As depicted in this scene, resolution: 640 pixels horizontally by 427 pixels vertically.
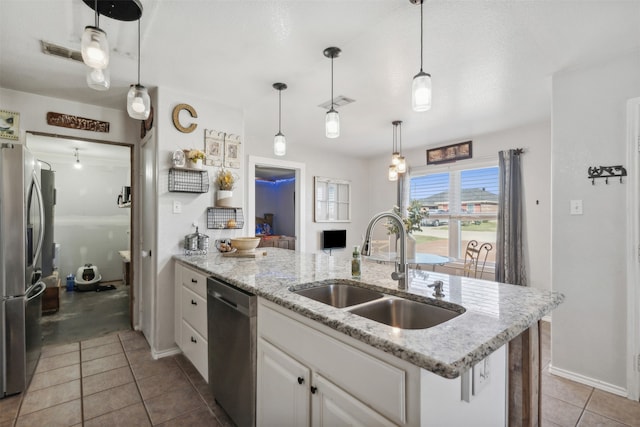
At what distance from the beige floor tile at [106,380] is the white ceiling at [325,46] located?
2349mm

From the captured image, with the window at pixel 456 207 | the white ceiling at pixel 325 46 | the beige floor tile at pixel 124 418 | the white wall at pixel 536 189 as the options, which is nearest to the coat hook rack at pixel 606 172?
the white ceiling at pixel 325 46

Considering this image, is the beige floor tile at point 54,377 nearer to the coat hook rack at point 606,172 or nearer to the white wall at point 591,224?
the white wall at point 591,224

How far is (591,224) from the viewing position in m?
2.28

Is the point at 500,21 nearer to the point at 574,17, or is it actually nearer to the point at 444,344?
the point at 574,17

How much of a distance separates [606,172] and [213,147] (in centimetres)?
320

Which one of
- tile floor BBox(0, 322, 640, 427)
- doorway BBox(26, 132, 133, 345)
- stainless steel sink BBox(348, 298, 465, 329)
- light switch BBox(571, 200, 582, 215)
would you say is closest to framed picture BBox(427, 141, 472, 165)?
light switch BBox(571, 200, 582, 215)

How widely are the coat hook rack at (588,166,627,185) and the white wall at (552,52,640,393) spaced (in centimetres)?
3

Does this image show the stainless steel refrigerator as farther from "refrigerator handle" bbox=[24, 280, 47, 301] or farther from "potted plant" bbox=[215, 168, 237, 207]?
"potted plant" bbox=[215, 168, 237, 207]

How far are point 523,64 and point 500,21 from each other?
0.71 metres

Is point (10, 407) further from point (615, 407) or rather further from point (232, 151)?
point (615, 407)

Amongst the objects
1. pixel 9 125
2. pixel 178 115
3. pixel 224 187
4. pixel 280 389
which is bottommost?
pixel 280 389

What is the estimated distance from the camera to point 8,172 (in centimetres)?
211

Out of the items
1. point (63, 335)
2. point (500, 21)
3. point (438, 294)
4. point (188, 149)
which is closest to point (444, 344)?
point (438, 294)

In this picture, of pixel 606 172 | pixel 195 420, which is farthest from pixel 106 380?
pixel 606 172
